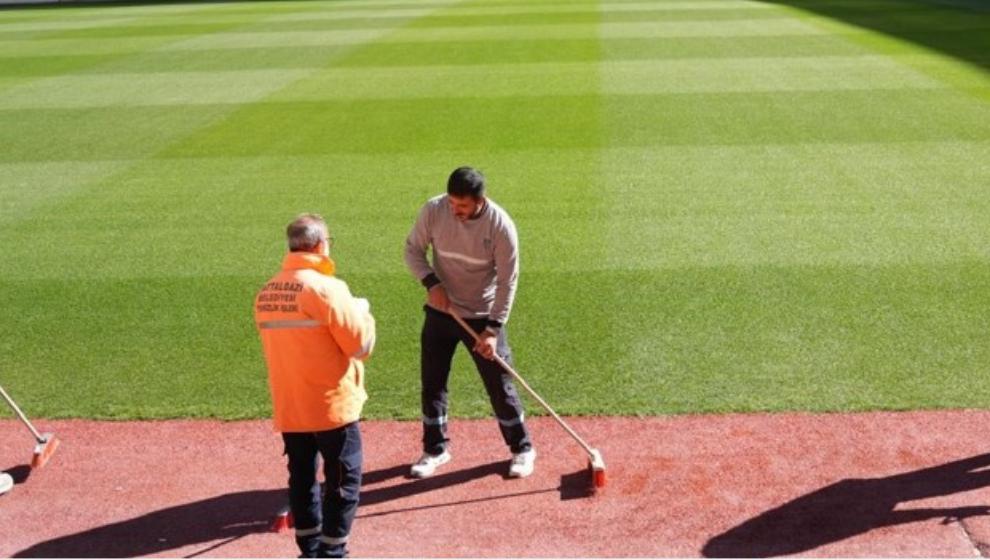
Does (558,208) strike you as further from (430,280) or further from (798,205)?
(430,280)

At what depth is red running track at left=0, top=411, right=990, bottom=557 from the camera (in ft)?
21.3

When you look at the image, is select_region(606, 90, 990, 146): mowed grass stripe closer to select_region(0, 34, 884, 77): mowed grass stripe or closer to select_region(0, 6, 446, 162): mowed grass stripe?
select_region(0, 34, 884, 77): mowed grass stripe

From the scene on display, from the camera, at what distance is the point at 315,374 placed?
5.88m

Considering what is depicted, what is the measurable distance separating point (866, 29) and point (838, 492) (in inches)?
883

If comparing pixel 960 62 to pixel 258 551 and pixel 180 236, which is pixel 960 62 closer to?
pixel 180 236

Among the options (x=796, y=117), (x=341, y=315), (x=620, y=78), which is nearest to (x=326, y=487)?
(x=341, y=315)

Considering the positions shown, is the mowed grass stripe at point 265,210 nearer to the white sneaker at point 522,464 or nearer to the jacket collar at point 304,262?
the white sneaker at point 522,464

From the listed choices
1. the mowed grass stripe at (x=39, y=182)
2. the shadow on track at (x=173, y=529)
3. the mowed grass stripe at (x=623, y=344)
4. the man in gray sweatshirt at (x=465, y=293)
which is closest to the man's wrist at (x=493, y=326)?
the man in gray sweatshirt at (x=465, y=293)

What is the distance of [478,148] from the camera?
16.2m

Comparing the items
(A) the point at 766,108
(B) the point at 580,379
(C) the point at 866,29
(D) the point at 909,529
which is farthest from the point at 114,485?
(C) the point at 866,29

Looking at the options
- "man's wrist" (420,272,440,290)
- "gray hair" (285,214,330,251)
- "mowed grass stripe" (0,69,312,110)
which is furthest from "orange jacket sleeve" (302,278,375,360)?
"mowed grass stripe" (0,69,312,110)

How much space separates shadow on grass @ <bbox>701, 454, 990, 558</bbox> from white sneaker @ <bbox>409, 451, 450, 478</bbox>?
192cm

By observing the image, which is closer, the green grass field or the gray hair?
the gray hair

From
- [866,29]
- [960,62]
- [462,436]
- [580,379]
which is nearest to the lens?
[462,436]
